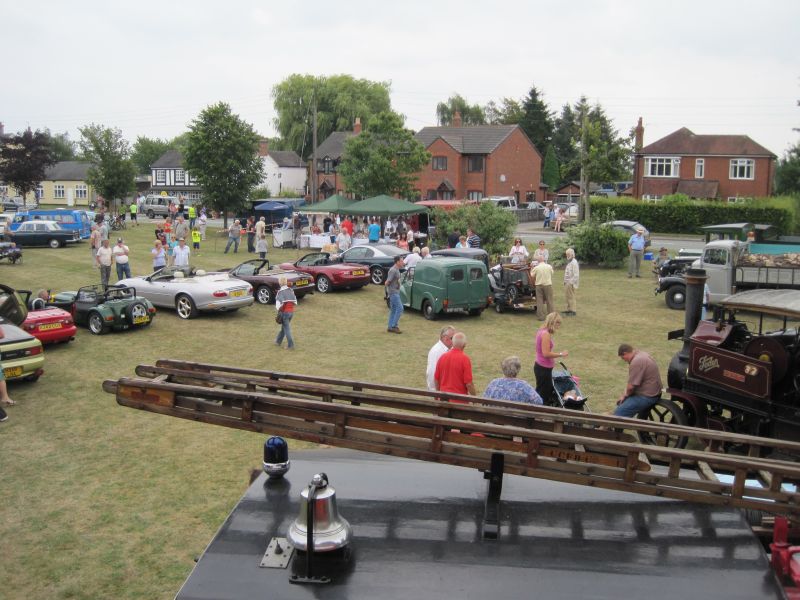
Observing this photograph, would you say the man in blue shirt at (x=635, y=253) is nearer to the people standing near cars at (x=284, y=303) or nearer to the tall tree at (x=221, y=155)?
the people standing near cars at (x=284, y=303)

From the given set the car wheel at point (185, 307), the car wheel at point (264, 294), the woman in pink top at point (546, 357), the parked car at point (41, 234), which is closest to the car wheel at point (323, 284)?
the car wheel at point (264, 294)

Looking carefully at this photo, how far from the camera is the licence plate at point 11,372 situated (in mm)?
12201

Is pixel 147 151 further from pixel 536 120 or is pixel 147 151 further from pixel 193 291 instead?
pixel 193 291

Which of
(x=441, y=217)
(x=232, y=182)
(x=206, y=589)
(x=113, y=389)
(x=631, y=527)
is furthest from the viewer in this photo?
(x=232, y=182)

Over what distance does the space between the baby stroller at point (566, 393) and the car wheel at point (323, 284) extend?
485 inches

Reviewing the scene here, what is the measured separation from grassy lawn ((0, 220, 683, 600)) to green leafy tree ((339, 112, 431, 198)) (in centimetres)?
1999

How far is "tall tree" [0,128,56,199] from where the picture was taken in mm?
55906

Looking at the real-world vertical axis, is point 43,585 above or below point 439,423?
below

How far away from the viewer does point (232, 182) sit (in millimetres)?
42844

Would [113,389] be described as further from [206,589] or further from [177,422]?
[177,422]

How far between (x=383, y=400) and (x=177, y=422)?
6.59m

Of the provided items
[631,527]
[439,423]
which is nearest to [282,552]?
[439,423]

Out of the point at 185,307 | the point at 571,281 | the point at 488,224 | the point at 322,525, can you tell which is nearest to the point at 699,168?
the point at 488,224

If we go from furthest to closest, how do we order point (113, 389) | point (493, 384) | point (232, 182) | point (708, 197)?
point (708, 197), point (232, 182), point (493, 384), point (113, 389)
